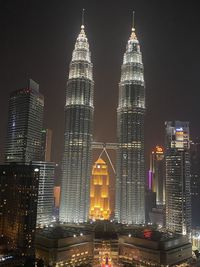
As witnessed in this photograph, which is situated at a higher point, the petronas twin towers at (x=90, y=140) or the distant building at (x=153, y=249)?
the petronas twin towers at (x=90, y=140)

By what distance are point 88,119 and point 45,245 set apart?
57.7 metres

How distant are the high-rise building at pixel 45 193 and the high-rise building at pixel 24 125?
7.28 meters

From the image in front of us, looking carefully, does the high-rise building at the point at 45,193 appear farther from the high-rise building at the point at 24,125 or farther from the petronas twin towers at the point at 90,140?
the high-rise building at the point at 24,125

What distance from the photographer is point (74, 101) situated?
4749 inches

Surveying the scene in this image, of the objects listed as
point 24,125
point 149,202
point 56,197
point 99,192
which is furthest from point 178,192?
point 56,197

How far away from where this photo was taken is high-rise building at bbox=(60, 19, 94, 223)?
113m

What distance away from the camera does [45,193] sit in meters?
117

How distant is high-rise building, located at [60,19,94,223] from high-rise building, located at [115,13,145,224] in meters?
12.7

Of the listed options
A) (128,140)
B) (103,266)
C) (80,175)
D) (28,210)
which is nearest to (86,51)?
(128,140)

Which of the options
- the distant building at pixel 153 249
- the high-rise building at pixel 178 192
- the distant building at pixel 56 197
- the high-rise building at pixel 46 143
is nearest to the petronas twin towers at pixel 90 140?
the high-rise building at pixel 178 192

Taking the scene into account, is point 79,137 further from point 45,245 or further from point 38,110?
point 45,245

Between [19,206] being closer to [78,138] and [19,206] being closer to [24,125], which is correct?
[78,138]

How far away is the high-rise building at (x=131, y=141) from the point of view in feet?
382

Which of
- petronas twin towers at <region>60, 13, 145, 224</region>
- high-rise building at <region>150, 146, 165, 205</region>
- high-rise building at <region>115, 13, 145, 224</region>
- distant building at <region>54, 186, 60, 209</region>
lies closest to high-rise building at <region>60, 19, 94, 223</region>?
petronas twin towers at <region>60, 13, 145, 224</region>
